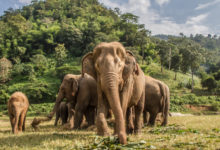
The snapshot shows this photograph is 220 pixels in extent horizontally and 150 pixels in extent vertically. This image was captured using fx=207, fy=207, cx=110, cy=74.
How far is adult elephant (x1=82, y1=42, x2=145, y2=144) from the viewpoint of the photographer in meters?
5.06

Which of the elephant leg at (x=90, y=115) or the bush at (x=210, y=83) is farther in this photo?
the bush at (x=210, y=83)

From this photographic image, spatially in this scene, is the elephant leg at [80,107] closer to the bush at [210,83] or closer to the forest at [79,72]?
the forest at [79,72]

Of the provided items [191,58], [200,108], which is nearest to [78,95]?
[200,108]

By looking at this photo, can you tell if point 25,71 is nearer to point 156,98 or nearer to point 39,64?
point 39,64

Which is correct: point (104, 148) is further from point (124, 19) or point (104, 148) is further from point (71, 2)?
point (71, 2)

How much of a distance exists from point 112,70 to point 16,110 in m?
5.75

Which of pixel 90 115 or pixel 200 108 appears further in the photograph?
pixel 200 108

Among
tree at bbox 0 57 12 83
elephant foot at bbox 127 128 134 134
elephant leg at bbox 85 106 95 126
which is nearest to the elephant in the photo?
elephant leg at bbox 85 106 95 126

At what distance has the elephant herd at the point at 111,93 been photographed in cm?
512

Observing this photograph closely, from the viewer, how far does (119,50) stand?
5613 mm

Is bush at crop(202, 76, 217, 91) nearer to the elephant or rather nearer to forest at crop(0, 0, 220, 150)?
forest at crop(0, 0, 220, 150)

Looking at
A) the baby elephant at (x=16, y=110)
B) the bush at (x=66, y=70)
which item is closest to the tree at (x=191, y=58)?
the bush at (x=66, y=70)

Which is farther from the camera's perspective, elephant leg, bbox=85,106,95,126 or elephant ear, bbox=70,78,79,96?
elephant leg, bbox=85,106,95,126

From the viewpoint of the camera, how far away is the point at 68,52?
65.1 meters
